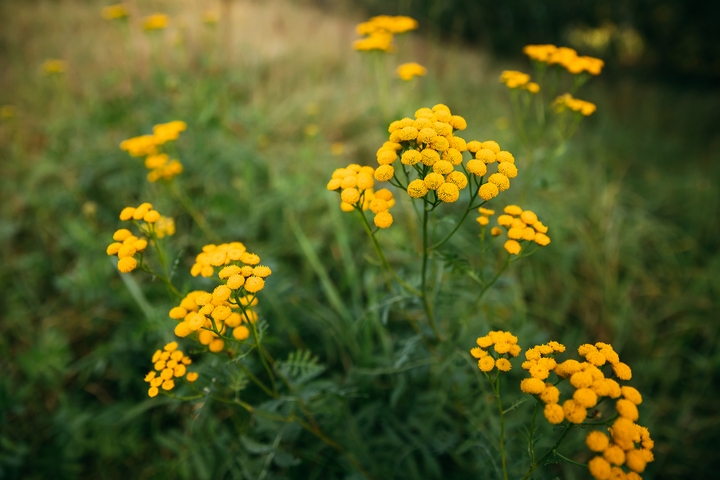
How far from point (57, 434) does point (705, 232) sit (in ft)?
15.8

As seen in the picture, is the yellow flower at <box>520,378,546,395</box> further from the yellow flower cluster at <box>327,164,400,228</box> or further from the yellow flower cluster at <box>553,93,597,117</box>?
the yellow flower cluster at <box>553,93,597,117</box>

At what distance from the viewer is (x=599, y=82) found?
7844 mm

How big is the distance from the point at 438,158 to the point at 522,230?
0.39m

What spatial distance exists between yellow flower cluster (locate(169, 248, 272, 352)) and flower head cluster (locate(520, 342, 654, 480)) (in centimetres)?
76

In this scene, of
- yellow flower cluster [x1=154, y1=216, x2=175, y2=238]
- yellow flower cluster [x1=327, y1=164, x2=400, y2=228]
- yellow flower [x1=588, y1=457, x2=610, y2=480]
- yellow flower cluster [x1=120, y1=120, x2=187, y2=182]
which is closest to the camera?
yellow flower [x1=588, y1=457, x2=610, y2=480]

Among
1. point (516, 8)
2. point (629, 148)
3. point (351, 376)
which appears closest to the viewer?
point (351, 376)

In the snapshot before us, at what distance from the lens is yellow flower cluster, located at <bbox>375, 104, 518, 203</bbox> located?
1.07m

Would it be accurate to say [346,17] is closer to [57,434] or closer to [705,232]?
[705,232]

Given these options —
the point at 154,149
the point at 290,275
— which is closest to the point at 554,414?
the point at 290,275

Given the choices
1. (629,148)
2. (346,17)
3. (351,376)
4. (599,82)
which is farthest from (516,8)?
(351,376)

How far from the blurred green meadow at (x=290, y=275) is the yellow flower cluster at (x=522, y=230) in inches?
13.5

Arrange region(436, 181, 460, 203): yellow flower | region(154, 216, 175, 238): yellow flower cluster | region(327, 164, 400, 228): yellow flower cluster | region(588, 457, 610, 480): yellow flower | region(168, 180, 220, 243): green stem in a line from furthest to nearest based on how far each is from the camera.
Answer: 1. region(168, 180, 220, 243): green stem
2. region(154, 216, 175, 238): yellow flower cluster
3. region(327, 164, 400, 228): yellow flower cluster
4. region(436, 181, 460, 203): yellow flower
5. region(588, 457, 610, 480): yellow flower

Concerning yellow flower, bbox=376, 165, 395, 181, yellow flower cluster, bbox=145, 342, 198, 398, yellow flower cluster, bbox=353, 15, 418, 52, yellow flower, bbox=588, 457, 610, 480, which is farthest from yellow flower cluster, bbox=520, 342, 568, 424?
yellow flower cluster, bbox=353, 15, 418, 52

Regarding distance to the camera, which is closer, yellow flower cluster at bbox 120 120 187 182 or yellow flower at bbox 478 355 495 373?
yellow flower at bbox 478 355 495 373
